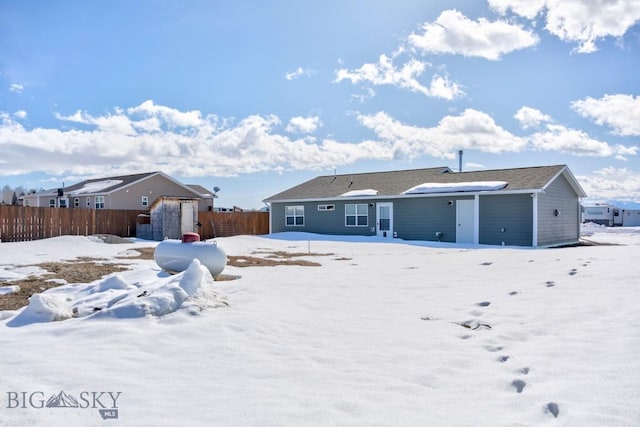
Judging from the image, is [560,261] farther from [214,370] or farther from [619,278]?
[214,370]

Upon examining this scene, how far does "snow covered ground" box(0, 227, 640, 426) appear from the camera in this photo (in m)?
2.95

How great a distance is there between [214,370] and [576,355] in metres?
3.21

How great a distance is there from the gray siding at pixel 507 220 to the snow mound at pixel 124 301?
15867 mm

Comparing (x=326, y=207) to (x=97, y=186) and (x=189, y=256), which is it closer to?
(x=189, y=256)

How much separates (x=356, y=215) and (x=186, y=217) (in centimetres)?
927

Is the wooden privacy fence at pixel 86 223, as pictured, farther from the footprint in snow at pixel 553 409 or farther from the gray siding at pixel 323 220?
the footprint in snow at pixel 553 409

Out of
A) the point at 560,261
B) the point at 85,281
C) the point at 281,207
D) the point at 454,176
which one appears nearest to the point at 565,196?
the point at 454,176

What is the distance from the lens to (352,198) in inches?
945

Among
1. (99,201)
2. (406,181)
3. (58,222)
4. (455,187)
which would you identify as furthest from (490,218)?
(99,201)

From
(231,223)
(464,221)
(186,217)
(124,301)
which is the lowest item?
(124,301)

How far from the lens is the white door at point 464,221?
67.1 ft

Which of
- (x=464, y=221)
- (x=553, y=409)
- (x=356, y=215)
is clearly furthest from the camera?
(x=356, y=215)

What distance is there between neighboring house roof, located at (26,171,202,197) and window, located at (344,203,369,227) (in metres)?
17.8

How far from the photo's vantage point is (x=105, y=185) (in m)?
34.3
